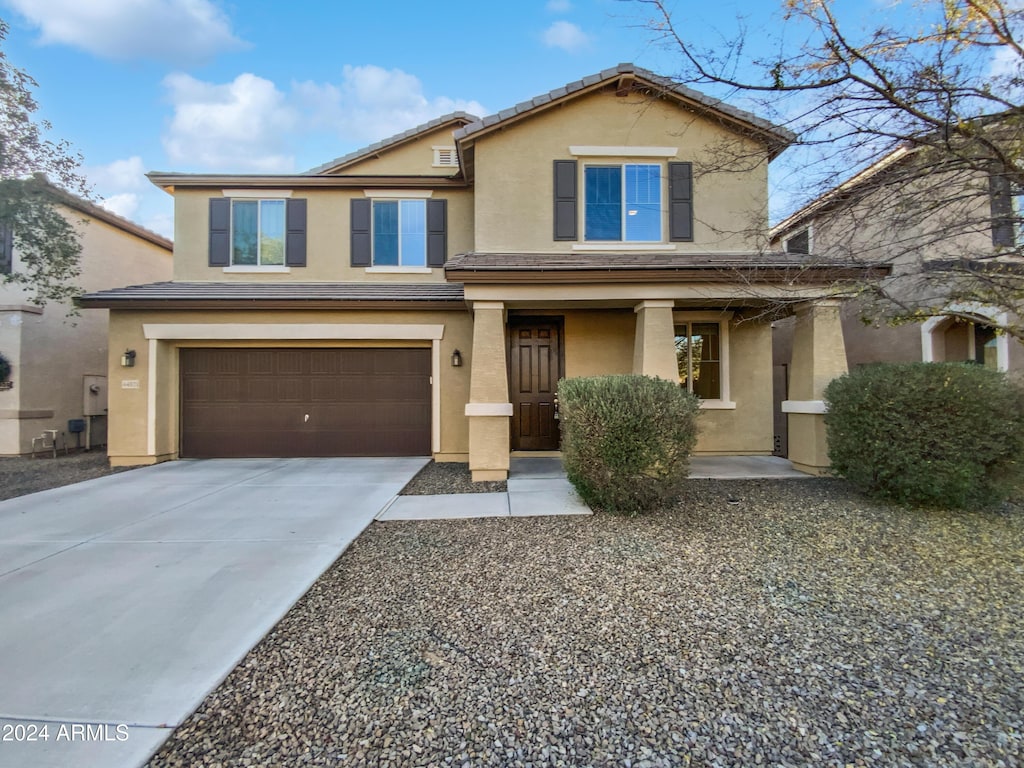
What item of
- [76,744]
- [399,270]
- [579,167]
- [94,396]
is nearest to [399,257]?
[399,270]

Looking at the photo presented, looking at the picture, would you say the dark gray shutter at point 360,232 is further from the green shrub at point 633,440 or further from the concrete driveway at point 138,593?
the green shrub at point 633,440

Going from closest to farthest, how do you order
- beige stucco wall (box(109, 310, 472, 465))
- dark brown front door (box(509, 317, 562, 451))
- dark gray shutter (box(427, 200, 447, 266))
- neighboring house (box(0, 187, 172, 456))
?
beige stucco wall (box(109, 310, 472, 465)) < dark brown front door (box(509, 317, 562, 451)) < neighboring house (box(0, 187, 172, 456)) < dark gray shutter (box(427, 200, 447, 266))

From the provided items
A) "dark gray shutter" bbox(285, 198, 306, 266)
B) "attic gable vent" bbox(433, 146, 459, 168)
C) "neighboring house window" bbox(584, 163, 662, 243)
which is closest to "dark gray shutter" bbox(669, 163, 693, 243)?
"neighboring house window" bbox(584, 163, 662, 243)

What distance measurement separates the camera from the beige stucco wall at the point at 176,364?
9102 millimetres

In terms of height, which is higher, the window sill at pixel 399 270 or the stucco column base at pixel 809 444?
the window sill at pixel 399 270

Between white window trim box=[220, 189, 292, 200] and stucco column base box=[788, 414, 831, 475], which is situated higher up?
white window trim box=[220, 189, 292, 200]

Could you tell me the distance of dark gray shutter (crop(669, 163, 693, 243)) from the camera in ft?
28.9

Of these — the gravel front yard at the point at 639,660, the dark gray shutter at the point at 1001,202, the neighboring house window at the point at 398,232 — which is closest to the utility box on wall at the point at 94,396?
the neighboring house window at the point at 398,232

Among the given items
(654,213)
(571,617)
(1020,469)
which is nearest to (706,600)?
(571,617)

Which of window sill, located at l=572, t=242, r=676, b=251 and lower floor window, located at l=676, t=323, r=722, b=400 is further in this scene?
lower floor window, located at l=676, t=323, r=722, b=400

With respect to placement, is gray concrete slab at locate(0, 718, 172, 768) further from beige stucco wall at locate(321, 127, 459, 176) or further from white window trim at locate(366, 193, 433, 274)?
beige stucco wall at locate(321, 127, 459, 176)

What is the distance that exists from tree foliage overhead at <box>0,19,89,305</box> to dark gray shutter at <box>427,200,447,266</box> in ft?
21.4

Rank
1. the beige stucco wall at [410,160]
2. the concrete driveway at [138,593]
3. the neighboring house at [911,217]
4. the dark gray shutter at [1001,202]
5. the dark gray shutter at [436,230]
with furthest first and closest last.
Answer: the beige stucco wall at [410,160]
the dark gray shutter at [436,230]
the neighboring house at [911,217]
the dark gray shutter at [1001,202]
the concrete driveway at [138,593]

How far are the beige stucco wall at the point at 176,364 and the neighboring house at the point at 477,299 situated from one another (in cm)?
4
